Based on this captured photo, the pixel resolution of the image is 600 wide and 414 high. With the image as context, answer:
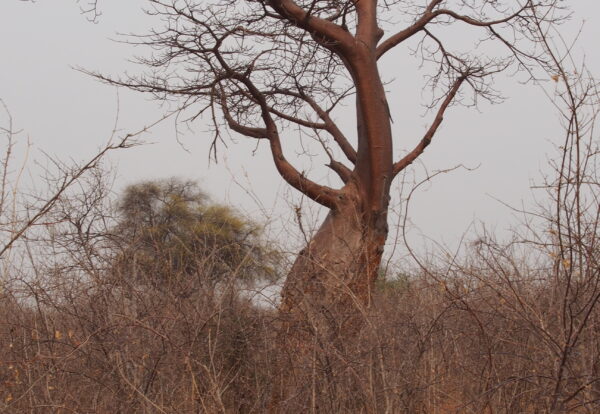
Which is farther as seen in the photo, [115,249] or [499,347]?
[115,249]

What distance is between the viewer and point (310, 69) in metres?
6.87

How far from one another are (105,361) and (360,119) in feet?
11.1

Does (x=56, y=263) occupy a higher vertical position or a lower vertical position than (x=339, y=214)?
lower

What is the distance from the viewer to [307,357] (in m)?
2.88

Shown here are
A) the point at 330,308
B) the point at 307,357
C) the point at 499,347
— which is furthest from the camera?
the point at 499,347

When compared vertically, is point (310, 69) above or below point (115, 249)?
above

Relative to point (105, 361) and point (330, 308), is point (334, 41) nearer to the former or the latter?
point (330, 308)

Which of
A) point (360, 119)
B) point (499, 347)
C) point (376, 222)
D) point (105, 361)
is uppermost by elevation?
point (360, 119)

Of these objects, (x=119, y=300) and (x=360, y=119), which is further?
(x=360, y=119)

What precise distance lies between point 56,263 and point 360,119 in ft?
→ 9.72

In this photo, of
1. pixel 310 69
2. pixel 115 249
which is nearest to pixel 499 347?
pixel 115 249

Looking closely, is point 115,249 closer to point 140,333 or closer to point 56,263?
point 56,263

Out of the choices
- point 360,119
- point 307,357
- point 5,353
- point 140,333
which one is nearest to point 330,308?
point 307,357

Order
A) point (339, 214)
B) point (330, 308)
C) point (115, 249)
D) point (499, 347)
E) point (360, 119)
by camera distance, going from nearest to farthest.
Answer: point (330, 308) < point (499, 347) < point (115, 249) < point (339, 214) < point (360, 119)
